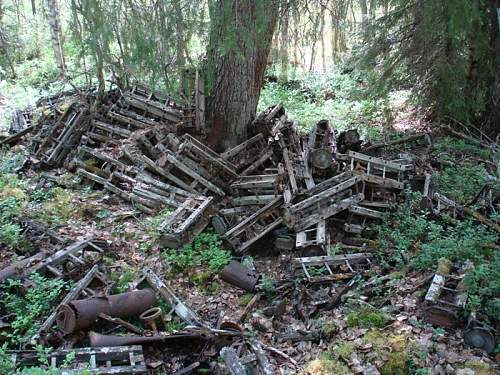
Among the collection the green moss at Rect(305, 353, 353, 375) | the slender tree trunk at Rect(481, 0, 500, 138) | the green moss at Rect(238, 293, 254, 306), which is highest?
the slender tree trunk at Rect(481, 0, 500, 138)

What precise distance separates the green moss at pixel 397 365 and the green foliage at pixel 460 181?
403 centimetres

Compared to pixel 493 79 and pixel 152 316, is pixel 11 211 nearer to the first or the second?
pixel 152 316

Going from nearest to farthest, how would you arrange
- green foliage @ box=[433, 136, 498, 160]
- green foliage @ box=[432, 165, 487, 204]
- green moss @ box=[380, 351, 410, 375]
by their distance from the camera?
green moss @ box=[380, 351, 410, 375] < green foliage @ box=[432, 165, 487, 204] < green foliage @ box=[433, 136, 498, 160]

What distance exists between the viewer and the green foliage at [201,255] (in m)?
7.15

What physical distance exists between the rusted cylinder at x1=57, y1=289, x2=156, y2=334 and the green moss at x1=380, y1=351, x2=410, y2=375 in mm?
2958

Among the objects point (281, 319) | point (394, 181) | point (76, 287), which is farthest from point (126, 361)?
point (394, 181)

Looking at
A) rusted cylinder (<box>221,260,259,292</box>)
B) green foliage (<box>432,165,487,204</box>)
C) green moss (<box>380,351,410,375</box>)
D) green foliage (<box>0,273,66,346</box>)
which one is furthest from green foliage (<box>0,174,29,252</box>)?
green foliage (<box>432,165,487,204</box>)

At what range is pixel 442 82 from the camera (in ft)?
35.7

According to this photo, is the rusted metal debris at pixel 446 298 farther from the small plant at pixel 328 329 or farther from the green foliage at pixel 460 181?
the green foliage at pixel 460 181

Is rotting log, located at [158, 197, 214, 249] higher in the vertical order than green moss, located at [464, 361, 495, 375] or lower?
higher

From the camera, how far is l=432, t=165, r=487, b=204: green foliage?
818 centimetres

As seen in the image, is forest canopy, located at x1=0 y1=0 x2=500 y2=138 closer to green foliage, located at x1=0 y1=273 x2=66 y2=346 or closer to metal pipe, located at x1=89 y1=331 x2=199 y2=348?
green foliage, located at x1=0 y1=273 x2=66 y2=346

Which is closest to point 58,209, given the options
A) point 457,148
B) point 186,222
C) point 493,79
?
point 186,222

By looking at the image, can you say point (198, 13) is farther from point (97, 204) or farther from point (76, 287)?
point (76, 287)
